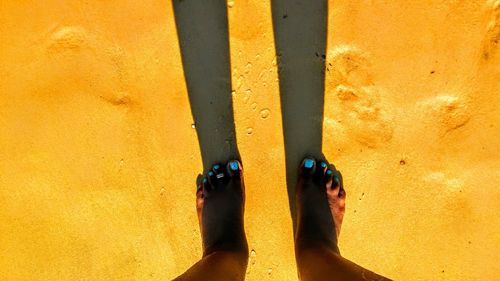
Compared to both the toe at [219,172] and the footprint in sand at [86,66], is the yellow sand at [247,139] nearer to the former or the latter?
the footprint in sand at [86,66]

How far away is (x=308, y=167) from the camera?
2.32 metres

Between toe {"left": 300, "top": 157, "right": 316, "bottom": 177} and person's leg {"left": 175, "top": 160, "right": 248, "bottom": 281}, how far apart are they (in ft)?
1.17

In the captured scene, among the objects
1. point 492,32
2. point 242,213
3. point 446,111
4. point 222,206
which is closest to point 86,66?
point 222,206

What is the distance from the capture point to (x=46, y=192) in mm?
2447

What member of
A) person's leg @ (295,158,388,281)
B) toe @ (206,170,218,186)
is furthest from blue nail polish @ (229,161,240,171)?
person's leg @ (295,158,388,281)

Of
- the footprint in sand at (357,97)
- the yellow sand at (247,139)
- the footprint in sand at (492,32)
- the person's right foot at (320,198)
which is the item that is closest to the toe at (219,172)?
the yellow sand at (247,139)

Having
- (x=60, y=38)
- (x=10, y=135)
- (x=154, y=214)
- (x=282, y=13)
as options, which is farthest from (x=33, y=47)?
(x=282, y=13)

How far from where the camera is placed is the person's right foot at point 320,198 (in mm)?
2305

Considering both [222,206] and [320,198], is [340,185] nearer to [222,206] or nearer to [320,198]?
[320,198]

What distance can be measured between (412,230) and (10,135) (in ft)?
7.80

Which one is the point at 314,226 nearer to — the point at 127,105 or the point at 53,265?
the point at 127,105

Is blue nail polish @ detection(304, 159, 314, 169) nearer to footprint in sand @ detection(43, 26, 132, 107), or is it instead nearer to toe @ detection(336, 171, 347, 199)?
toe @ detection(336, 171, 347, 199)

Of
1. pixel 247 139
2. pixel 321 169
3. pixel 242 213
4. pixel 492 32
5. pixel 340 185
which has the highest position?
pixel 492 32

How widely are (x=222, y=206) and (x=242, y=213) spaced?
0.40 ft
